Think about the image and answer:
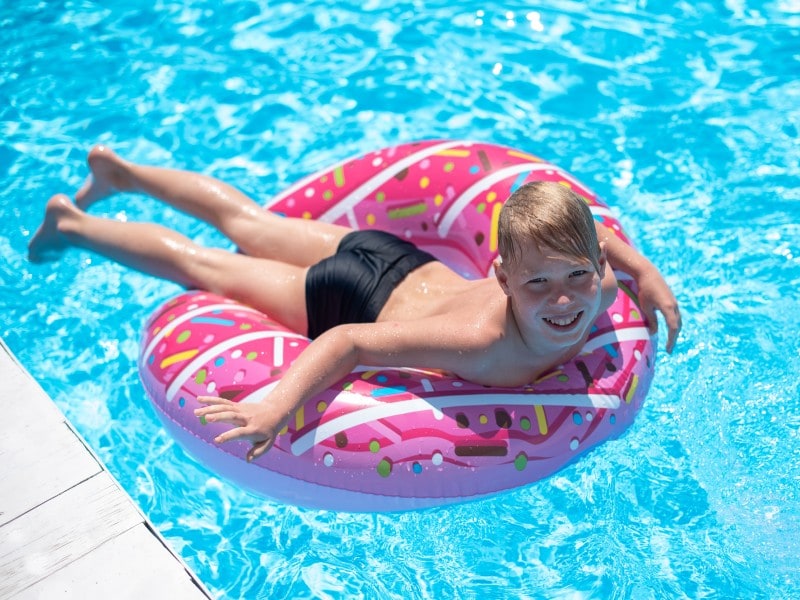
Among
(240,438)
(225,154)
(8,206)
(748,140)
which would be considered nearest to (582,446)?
(240,438)

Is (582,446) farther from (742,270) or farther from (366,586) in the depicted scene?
(742,270)

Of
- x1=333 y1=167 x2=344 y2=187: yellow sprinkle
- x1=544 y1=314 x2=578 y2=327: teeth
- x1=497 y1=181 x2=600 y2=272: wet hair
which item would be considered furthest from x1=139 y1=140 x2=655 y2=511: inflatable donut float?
x1=333 y1=167 x2=344 y2=187: yellow sprinkle

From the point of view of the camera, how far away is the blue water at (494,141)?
3713mm

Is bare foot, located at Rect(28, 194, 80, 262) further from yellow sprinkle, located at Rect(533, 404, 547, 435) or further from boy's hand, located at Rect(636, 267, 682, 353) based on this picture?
boy's hand, located at Rect(636, 267, 682, 353)

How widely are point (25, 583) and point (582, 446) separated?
78.8 inches

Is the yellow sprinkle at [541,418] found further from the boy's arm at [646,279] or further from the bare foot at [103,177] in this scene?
the bare foot at [103,177]

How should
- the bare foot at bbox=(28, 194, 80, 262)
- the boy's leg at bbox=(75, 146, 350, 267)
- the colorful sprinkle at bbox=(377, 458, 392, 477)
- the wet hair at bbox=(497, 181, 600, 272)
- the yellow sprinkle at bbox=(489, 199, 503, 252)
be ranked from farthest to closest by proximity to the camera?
the bare foot at bbox=(28, 194, 80, 262) → the boy's leg at bbox=(75, 146, 350, 267) → the yellow sprinkle at bbox=(489, 199, 503, 252) → the colorful sprinkle at bbox=(377, 458, 392, 477) → the wet hair at bbox=(497, 181, 600, 272)

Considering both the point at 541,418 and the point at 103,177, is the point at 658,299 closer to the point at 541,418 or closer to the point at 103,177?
the point at 541,418

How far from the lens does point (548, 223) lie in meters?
3.02

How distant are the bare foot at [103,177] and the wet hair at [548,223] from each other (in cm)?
226

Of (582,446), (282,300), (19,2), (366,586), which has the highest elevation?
(19,2)

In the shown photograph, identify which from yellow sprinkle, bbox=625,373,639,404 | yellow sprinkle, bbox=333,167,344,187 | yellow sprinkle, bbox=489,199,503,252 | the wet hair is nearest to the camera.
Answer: the wet hair

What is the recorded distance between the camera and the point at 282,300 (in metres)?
4.01

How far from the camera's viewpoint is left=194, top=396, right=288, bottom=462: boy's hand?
321 cm
